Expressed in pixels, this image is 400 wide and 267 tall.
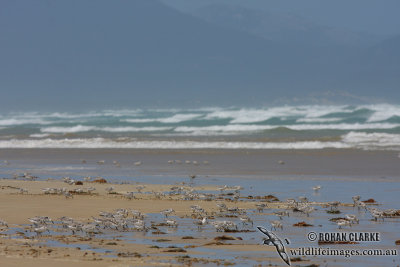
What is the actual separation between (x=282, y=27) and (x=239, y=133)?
12505 cm

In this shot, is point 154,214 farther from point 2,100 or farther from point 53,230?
point 2,100

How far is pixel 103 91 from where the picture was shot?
114 metres

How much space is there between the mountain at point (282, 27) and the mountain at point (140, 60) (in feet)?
20.7

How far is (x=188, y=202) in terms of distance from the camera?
484 inches

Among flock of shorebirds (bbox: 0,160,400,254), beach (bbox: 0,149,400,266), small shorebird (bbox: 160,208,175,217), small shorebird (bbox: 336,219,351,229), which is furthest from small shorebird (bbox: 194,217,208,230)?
small shorebird (bbox: 336,219,351,229)

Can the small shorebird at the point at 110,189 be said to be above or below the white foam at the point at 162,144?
below

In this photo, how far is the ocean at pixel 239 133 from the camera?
2697cm

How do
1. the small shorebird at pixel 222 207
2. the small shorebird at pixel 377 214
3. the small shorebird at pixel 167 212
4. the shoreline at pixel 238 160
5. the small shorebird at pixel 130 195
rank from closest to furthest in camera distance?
the small shorebird at pixel 377 214 → the small shorebird at pixel 167 212 → the small shorebird at pixel 222 207 → the small shorebird at pixel 130 195 → the shoreline at pixel 238 160

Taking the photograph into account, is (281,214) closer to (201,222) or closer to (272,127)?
(201,222)

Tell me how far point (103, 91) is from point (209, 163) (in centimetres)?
9497

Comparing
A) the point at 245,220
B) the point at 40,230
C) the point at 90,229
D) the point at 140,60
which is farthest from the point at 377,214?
the point at 140,60

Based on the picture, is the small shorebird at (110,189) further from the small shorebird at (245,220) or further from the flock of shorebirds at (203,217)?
the small shorebird at (245,220)

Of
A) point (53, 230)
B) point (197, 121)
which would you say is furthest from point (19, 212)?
point (197, 121)

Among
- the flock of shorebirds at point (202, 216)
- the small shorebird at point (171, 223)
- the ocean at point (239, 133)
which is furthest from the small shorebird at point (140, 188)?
the ocean at point (239, 133)
